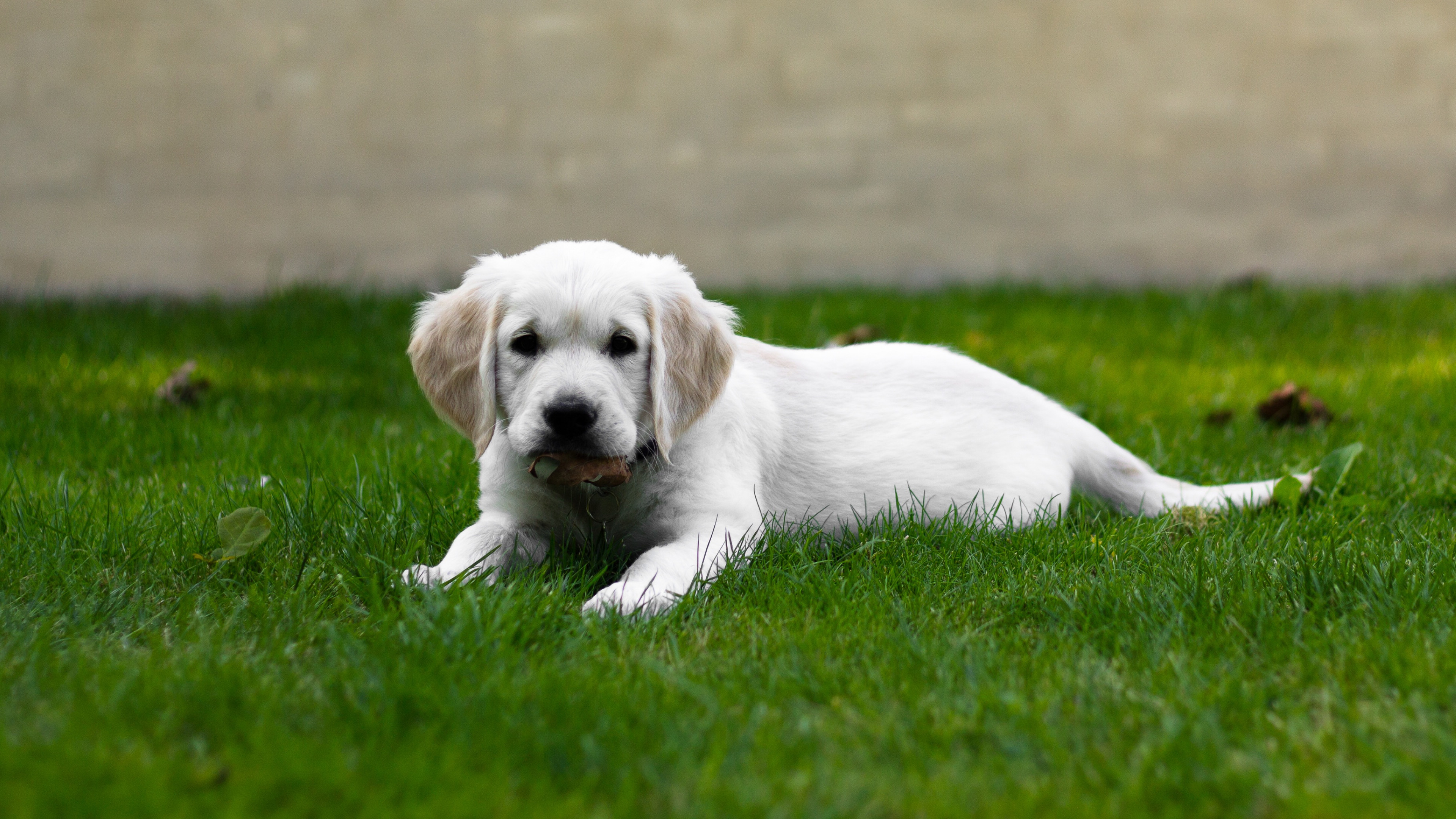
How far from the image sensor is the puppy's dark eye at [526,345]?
9.02ft

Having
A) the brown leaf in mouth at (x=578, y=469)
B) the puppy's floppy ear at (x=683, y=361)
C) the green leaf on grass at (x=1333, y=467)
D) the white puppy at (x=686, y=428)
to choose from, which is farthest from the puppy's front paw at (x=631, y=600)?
the green leaf on grass at (x=1333, y=467)

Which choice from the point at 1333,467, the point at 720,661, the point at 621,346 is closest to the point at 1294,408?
the point at 1333,467

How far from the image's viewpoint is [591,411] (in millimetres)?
2578

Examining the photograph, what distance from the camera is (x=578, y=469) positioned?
2.69m

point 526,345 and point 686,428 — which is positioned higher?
point 526,345

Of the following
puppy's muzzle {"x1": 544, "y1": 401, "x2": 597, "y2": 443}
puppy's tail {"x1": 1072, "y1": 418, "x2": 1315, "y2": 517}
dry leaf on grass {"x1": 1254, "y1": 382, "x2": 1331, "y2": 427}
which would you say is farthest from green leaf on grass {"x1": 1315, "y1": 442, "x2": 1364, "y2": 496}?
puppy's muzzle {"x1": 544, "y1": 401, "x2": 597, "y2": 443}

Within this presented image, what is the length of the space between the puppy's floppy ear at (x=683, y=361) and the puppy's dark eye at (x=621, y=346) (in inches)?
2.1

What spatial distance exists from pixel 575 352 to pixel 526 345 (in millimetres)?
136

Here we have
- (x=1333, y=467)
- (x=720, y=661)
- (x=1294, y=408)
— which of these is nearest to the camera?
(x=720, y=661)

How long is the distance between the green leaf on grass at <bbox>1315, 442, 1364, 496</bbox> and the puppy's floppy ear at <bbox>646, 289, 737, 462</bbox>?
1.92 meters

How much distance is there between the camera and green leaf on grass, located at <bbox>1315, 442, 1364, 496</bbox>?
346 cm

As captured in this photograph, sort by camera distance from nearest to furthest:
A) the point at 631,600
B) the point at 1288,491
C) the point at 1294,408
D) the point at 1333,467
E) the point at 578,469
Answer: the point at 631,600
the point at 578,469
the point at 1288,491
the point at 1333,467
the point at 1294,408

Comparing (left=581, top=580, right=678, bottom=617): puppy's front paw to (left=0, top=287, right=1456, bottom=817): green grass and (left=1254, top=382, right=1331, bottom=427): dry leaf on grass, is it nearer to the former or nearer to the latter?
(left=0, top=287, right=1456, bottom=817): green grass

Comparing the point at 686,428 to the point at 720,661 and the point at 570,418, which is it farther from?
the point at 720,661
